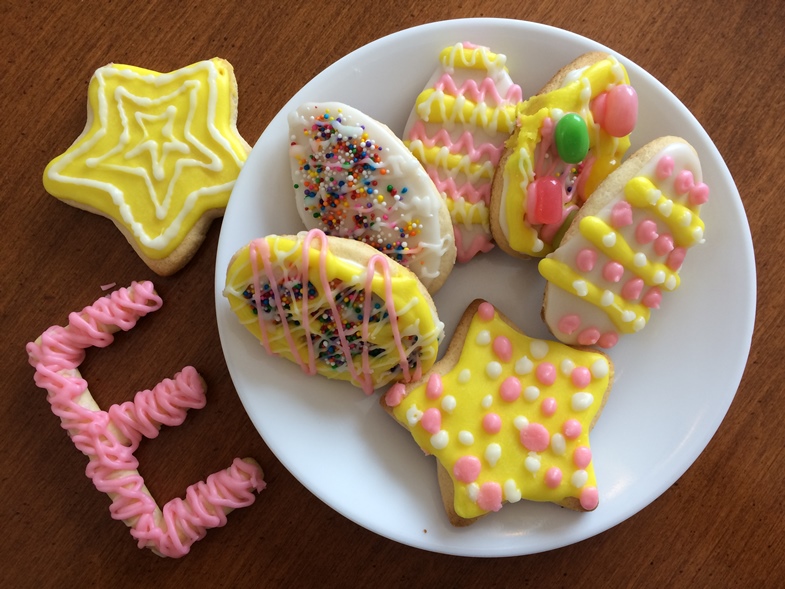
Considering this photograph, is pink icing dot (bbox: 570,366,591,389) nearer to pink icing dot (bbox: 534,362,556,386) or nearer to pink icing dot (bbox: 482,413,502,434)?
pink icing dot (bbox: 534,362,556,386)

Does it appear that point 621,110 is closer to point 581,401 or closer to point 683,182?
point 683,182

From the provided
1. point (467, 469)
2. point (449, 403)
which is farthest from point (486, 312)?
point (467, 469)

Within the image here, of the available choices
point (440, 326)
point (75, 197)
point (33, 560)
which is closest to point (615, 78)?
point (440, 326)

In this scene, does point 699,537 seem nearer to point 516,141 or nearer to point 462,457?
point 462,457

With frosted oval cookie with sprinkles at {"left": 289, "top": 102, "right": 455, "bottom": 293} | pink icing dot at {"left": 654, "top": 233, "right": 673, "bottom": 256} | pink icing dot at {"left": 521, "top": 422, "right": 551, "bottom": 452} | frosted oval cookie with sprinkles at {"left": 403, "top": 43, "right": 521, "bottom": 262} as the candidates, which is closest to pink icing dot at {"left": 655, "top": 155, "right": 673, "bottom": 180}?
pink icing dot at {"left": 654, "top": 233, "right": 673, "bottom": 256}

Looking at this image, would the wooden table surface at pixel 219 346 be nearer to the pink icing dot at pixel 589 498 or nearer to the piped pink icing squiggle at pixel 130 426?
the piped pink icing squiggle at pixel 130 426

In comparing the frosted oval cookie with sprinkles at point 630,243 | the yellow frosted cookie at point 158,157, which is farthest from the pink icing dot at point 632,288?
the yellow frosted cookie at point 158,157

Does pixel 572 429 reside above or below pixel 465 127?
below
